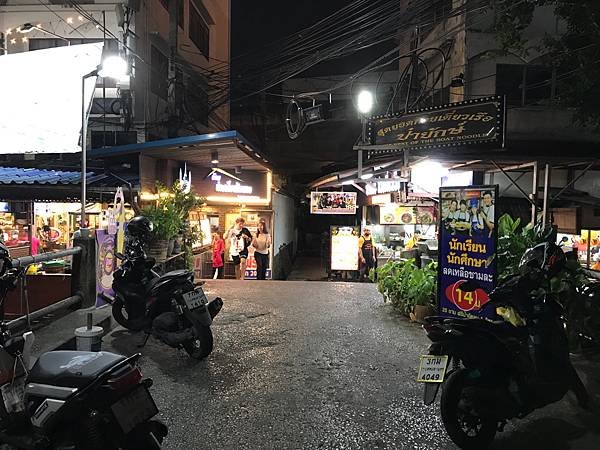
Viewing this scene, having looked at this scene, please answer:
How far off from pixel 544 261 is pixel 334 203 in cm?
1221

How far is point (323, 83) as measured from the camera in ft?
90.4

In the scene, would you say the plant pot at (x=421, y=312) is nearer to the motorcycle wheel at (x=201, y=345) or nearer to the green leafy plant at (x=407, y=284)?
the green leafy plant at (x=407, y=284)

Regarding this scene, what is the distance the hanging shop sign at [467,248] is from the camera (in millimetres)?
5902

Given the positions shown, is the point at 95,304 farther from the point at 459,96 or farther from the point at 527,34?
the point at 527,34

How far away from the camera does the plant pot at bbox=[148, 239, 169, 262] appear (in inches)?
359

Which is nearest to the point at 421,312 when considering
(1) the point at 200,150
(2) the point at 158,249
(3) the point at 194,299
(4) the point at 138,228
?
(3) the point at 194,299

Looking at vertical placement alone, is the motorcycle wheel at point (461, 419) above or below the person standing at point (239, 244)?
below

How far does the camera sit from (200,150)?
→ 10602 millimetres

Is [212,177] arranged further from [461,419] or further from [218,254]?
[461,419]

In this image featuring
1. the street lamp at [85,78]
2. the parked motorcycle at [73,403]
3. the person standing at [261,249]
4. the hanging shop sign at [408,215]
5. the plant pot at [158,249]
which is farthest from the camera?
the hanging shop sign at [408,215]

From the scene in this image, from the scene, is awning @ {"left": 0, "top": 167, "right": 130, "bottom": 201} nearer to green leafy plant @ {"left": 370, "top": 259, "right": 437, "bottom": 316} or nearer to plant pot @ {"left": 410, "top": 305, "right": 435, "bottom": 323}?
green leafy plant @ {"left": 370, "top": 259, "right": 437, "bottom": 316}

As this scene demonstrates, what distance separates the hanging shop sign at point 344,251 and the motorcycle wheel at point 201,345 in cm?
1058

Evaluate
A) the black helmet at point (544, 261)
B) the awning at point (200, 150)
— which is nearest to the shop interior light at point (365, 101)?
the awning at point (200, 150)

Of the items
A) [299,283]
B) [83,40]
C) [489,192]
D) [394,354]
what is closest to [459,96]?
[299,283]
